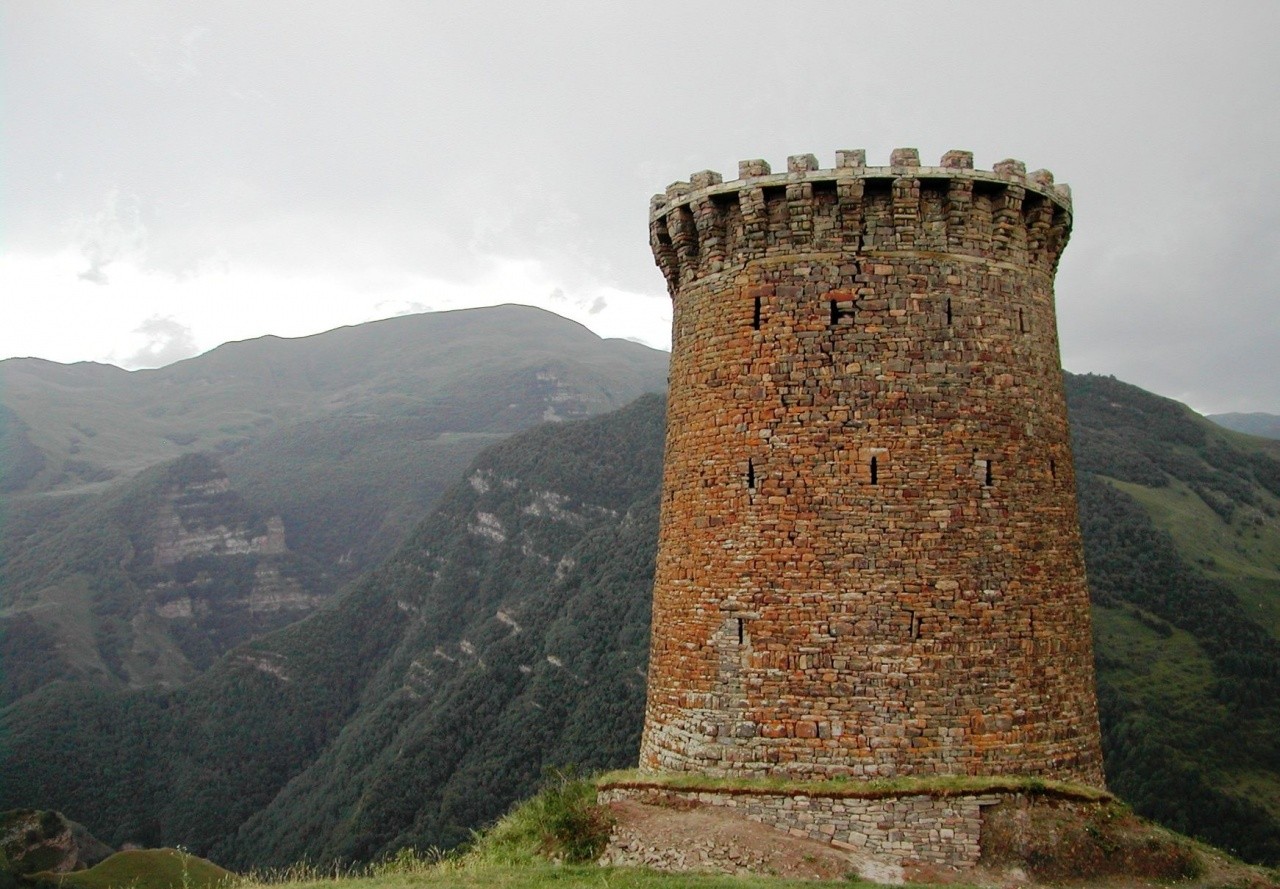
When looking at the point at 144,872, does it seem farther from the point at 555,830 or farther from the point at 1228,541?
the point at 1228,541

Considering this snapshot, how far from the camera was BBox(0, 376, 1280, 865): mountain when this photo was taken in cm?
4150

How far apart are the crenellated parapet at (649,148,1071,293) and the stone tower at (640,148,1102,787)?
0.03 m

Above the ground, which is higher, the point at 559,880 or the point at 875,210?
the point at 875,210

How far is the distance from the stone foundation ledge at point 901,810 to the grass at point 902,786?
12mm

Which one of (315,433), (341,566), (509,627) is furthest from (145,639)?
(315,433)

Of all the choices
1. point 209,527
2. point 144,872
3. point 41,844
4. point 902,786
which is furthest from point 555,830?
point 209,527

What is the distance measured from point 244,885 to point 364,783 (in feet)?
189

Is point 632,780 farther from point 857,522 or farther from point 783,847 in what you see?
point 857,522

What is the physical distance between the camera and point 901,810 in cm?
1104

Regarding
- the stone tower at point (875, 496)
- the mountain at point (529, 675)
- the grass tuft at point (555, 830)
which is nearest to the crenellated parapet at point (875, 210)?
the stone tower at point (875, 496)

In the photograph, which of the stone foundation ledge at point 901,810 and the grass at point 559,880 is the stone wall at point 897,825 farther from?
the grass at point 559,880

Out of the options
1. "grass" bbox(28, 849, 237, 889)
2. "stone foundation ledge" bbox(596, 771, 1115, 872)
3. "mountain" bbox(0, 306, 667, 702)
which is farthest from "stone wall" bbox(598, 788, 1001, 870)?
"mountain" bbox(0, 306, 667, 702)

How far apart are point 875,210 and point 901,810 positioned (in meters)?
7.35

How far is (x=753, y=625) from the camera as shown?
39.3ft
